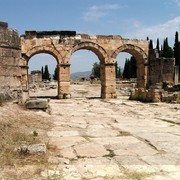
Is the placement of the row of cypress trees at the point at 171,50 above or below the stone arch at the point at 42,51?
above

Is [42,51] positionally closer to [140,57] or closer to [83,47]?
[83,47]

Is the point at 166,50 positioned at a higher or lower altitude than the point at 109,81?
higher

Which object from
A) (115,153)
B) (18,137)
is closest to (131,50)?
(18,137)

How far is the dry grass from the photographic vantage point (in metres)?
3.72

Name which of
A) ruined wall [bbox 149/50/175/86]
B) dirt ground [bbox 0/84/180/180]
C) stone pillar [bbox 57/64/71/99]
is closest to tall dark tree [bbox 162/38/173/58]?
ruined wall [bbox 149/50/175/86]

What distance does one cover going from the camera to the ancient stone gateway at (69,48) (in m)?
17.7

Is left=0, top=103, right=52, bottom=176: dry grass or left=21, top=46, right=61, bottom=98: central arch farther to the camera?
left=21, top=46, right=61, bottom=98: central arch

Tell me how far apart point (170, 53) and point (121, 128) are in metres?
38.9

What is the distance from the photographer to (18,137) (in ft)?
15.8

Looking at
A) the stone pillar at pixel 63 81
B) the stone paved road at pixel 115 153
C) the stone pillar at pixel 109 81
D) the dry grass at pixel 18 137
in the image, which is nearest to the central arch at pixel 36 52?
the stone pillar at pixel 63 81

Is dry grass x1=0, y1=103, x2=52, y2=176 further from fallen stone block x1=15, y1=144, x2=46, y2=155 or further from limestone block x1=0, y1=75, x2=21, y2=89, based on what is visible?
limestone block x1=0, y1=75, x2=21, y2=89

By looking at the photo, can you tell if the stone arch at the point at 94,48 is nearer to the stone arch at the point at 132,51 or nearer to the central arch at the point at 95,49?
the central arch at the point at 95,49

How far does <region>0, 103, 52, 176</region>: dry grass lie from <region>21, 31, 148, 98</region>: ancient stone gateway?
34.4 feet

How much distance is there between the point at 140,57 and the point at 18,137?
52.2 ft
